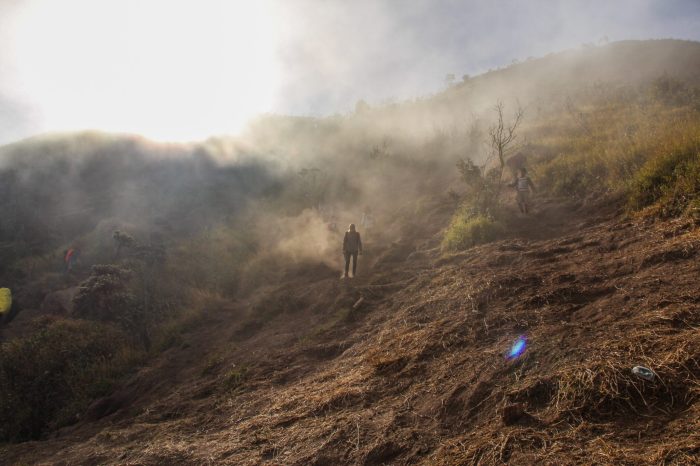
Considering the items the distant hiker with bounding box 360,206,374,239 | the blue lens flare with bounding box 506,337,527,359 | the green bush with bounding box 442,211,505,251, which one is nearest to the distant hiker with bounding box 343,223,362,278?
the green bush with bounding box 442,211,505,251

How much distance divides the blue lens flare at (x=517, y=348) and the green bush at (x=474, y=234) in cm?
560

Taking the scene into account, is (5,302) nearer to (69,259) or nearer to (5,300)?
(5,300)

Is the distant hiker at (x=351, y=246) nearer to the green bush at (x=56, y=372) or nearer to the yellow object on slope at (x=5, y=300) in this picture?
the green bush at (x=56, y=372)

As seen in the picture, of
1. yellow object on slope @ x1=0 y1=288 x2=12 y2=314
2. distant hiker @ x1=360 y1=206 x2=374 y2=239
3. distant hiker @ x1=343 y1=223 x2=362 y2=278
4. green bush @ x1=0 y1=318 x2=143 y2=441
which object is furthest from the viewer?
distant hiker @ x1=360 y1=206 x2=374 y2=239

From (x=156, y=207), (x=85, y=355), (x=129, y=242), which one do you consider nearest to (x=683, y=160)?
(x=85, y=355)

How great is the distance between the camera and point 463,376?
400 centimetres

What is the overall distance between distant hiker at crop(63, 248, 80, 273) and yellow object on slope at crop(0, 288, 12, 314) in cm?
191

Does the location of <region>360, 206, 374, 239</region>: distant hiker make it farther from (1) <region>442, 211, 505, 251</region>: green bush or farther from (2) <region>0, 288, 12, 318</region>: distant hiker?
(2) <region>0, 288, 12, 318</region>: distant hiker

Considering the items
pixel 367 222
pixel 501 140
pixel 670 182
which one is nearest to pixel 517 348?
pixel 670 182

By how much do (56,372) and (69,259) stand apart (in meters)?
8.36

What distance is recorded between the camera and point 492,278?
21.1ft

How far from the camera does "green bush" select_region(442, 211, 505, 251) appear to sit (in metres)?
9.70

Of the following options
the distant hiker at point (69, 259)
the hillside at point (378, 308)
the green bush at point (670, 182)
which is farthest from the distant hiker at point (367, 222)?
the distant hiker at point (69, 259)

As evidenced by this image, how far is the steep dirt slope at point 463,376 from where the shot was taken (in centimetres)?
285
